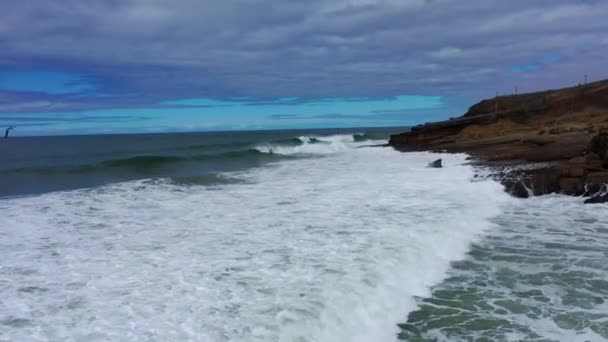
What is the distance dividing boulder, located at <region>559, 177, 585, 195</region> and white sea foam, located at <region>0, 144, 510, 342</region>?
5.48ft

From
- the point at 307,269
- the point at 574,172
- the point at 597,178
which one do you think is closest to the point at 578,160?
the point at 574,172

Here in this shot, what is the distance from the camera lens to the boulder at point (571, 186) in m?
14.3

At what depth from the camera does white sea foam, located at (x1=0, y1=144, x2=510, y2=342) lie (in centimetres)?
544

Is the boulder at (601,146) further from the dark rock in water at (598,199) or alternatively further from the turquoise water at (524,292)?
the turquoise water at (524,292)

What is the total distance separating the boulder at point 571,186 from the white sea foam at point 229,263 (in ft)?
5.48

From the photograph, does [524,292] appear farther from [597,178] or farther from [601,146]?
[601,146]

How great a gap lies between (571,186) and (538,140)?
28.1 ft

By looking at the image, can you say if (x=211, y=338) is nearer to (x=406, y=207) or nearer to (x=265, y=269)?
(x=265, y=269)

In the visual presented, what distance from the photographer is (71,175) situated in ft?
83.0

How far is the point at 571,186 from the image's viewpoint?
47.6ft

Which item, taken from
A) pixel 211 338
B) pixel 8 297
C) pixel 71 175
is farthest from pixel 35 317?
pixel 71 175

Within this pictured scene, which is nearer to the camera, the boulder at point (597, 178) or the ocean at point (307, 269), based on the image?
the ocean at point (307, 269)

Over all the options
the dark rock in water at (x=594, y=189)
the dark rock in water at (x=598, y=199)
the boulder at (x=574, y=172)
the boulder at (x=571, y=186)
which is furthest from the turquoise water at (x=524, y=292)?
the boulder at (x=574, y=172)

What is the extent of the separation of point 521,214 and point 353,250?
5828 mm
